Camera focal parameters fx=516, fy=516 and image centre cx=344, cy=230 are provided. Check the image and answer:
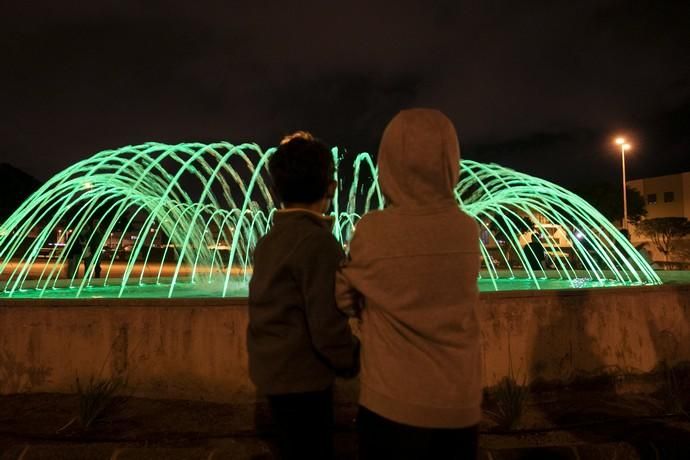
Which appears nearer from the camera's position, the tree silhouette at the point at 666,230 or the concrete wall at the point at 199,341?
the concrete wall at the point at 199,341

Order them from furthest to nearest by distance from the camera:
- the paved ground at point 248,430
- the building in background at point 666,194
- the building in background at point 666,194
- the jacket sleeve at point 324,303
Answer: the building in background at point 666,194 < the building in background at point 666,194 < the paved ground at point 248,430 < the jacket sleeve at point 324,303

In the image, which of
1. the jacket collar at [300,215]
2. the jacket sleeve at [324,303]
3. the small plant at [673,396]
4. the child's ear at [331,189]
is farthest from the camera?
the small plant at [673,396]

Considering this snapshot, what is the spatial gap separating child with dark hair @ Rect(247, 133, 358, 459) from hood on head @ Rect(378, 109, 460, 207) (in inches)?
12.6

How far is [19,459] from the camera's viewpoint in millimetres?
3676

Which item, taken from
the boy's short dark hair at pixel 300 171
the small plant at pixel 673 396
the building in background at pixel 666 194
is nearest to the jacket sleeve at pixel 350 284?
the boy's short dark hair at pixel 300 171

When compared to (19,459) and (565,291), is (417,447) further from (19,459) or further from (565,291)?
(565,291)

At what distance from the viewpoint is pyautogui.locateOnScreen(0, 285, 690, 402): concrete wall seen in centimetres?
468

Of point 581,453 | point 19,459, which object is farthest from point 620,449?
point 19,459

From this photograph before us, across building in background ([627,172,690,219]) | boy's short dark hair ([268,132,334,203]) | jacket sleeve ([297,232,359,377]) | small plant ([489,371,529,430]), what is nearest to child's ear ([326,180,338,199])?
boy's short dark hair ([268,132,334,203])

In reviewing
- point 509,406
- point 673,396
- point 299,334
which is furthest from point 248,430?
point 673,396

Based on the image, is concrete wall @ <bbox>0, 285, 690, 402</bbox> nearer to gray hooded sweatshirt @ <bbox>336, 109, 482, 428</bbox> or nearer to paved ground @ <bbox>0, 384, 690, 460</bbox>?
paved ground @ <bbox>0, 384, 690, 460</bbox>

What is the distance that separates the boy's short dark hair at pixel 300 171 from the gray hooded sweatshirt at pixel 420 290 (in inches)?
14.2

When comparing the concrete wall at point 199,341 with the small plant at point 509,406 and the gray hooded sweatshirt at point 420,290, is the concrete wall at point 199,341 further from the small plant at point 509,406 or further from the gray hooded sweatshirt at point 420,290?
the gray hooded sweatshirt at point 420,290

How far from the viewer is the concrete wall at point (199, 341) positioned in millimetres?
4680
